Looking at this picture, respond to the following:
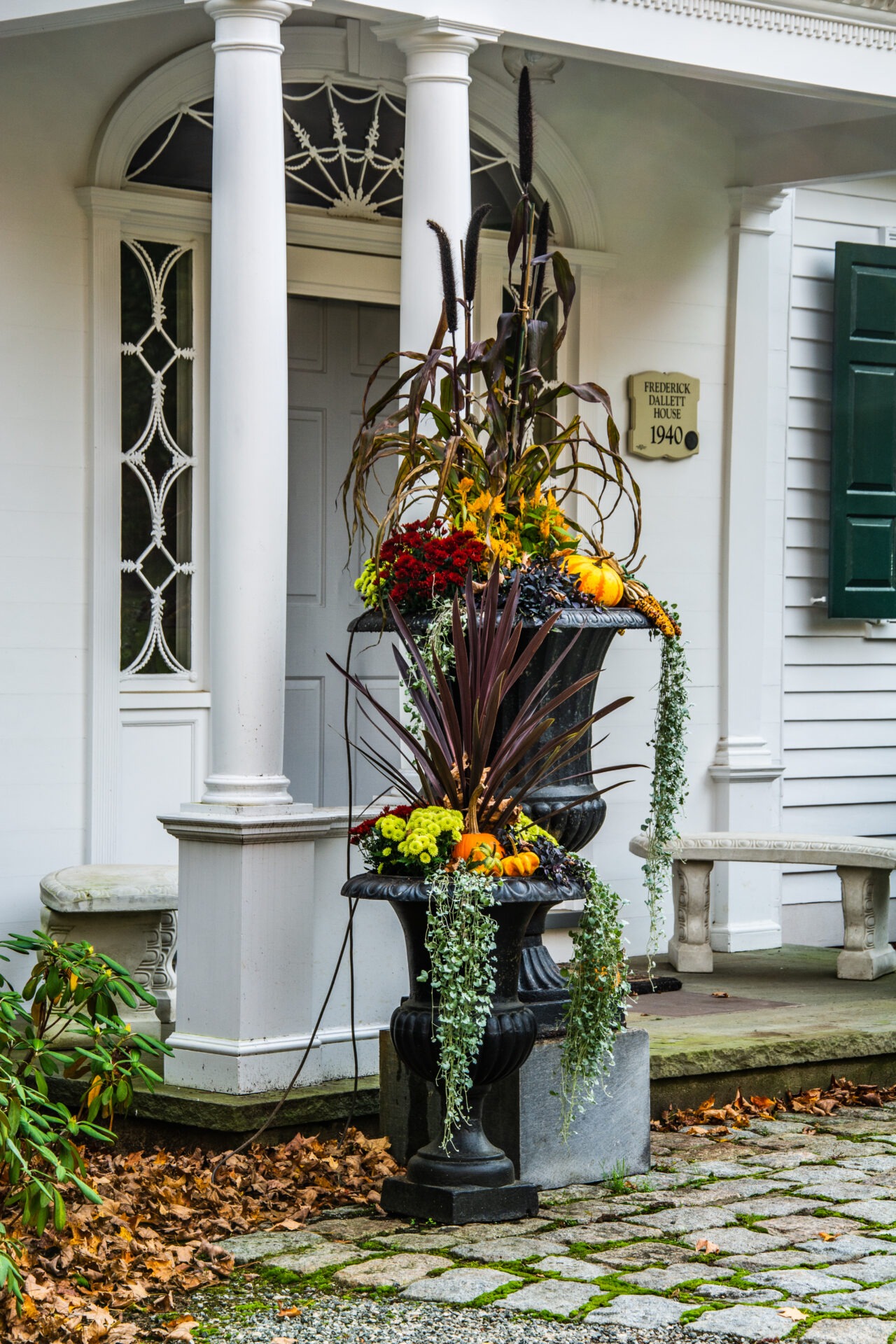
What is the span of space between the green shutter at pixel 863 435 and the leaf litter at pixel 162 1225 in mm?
4126

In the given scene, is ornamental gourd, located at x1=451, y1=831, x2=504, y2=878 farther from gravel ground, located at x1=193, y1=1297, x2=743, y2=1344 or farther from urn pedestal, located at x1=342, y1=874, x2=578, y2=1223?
gravel ground, located at x1=193, y1=1297, x2=743, y2=1344

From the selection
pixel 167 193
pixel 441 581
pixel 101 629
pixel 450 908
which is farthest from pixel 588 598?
pixel 167 193

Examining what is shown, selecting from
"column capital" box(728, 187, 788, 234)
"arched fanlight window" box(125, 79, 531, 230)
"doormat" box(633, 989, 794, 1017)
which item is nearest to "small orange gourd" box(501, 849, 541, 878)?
"doormat" box(633, 989, 794, 1017)

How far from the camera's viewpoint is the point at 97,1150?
528cm

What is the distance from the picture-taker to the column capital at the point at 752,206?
8.02m

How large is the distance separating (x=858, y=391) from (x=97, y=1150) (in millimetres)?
4915

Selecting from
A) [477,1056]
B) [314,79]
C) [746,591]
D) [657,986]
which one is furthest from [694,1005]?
[314,79]

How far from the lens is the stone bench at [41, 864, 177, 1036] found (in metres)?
5.60

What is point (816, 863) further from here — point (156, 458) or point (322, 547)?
point (156, 458)

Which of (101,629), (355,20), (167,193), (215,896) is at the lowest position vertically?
(215,896)

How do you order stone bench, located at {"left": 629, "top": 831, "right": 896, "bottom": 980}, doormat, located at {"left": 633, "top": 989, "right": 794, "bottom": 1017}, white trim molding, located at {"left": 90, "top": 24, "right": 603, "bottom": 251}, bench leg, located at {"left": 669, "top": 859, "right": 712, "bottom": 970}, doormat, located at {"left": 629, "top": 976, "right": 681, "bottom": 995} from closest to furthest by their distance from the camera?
1. white trim molding, located at {"left": 90, "top": 24, "right": 603, "bottom": 251}
2. doormat, located at {"left": 633, "top": 989, "right": 794, "bottom": 1017}
3. doormat, located at {"left": 629, "top": 976, "right": 681, "bottom": 995}
4. stone bench, located at {"left": 629, "top": 831, "right": 896, "bottom": 980}
5. bench leg, located at {"left": 669, "top": 859, "right": 712, "bottom": 970}

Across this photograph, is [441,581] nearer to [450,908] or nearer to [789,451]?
[450,908]

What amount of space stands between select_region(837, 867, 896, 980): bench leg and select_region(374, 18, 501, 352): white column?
3.11m

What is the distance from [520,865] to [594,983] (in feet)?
1.34
